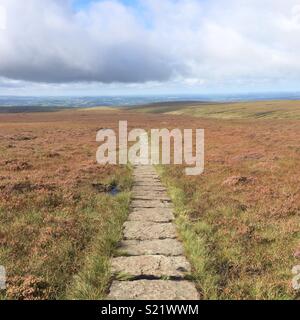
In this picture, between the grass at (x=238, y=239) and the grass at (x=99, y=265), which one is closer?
the grass at (x=99, y=265)

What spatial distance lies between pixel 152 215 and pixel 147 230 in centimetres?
174

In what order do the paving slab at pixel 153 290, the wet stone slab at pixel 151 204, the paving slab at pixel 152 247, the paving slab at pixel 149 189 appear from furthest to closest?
the paving slab at pixel 149 189
the wet stone slab at pixel 151 204
the paving slab at pixel 152 247
the paving slab at pixel 153 290

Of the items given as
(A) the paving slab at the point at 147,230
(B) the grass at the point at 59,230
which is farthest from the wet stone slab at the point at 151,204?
(A) the paving slab at the point at 147,230

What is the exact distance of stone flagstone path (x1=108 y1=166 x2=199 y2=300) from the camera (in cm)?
729

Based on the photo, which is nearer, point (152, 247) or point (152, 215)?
point (152, 247)

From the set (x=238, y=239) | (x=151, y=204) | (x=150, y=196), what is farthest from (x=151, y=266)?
(x=150, y=196)

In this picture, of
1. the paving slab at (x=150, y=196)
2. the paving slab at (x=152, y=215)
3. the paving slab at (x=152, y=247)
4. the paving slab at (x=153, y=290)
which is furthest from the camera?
the paving slab at (x=150, y=196)

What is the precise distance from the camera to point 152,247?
9711 millimetres

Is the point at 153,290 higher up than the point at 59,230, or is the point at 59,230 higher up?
the point at 59,230

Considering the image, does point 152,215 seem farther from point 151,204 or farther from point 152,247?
point 152,247

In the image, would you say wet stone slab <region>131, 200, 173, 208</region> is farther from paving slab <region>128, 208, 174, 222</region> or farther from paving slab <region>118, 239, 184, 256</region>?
paving slab <region>118, 239, 184, 256</region>

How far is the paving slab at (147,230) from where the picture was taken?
34.7ft

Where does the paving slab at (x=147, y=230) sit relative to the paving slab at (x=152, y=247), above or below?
above

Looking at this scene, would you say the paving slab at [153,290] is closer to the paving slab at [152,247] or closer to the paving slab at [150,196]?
the paving slab at [152,247]
